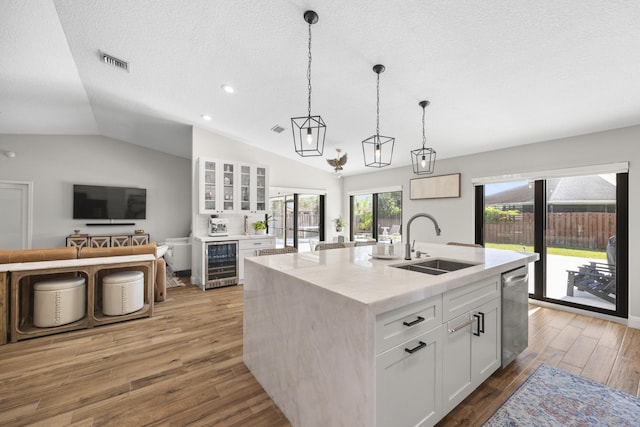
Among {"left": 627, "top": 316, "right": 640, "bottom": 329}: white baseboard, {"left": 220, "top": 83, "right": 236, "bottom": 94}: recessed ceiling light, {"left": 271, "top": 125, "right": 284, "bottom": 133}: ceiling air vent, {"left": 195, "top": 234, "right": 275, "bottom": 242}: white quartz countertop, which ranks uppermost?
{"left": 220, "top": 83, "right": 236, "bottom": 94}: recessed ceiling light

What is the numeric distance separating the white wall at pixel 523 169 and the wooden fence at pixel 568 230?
0.31 metres

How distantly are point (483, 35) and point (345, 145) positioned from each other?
9.25 ft

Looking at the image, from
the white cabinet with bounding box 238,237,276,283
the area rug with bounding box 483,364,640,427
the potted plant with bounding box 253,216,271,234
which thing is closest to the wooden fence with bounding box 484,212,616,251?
the area rug with bounding box 483,364,640,427

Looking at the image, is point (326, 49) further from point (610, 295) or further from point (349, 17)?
point (610, 295)

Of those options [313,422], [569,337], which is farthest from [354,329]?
[569,337]

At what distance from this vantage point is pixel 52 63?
3.09 meters

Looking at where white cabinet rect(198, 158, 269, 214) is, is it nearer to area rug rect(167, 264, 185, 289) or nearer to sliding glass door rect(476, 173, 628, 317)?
area rug rect(167, 264, 185, 289)

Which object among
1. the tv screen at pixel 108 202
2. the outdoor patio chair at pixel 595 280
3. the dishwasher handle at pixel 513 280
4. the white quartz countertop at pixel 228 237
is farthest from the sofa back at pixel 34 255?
the outdoor patio chair at pixel 595 280

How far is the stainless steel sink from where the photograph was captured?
2.09 meters

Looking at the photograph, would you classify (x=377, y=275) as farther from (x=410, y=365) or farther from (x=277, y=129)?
(x=277, y=129)

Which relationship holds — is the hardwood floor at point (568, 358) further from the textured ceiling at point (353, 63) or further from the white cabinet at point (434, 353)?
the textured ceiling at point (353, 63)

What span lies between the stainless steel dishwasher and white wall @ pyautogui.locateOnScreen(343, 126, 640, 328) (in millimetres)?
1876

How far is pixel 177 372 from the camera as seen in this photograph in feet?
7.12

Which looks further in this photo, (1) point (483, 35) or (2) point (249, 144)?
(2) point (249, 144)
